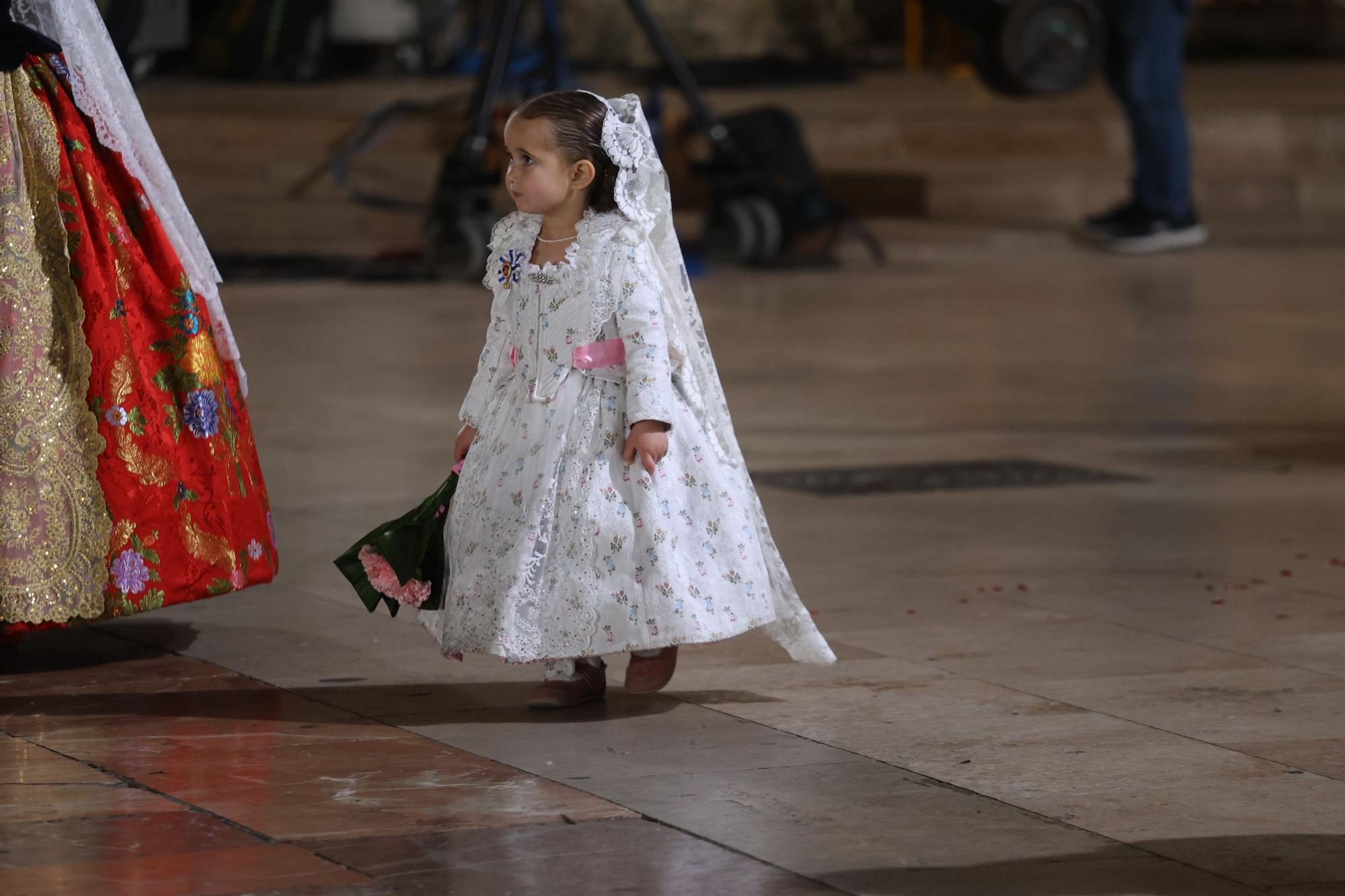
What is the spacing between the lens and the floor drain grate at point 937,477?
Result: 283 inches

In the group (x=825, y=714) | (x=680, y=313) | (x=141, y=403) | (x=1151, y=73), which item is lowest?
(x=825, y=714)

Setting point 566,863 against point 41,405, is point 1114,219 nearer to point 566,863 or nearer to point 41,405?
point 41,405

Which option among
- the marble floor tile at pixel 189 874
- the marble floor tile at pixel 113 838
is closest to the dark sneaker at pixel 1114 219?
the marble floor tile at pixel 113 838

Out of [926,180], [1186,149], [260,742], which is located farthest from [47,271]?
[926,180]

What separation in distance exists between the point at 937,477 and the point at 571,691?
3.11 meters

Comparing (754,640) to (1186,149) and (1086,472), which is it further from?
(1186,149)

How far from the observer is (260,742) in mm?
4156

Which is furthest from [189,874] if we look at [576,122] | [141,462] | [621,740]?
[576,122]

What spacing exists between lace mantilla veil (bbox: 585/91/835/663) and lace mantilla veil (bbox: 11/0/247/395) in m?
0.97

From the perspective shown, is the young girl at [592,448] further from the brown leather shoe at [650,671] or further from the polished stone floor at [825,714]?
the polished stone floor at [825,714]

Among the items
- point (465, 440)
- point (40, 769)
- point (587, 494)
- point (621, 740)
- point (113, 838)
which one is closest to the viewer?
point (113, 838)

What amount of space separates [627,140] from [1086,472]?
338 cm

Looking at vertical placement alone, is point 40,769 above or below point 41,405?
below

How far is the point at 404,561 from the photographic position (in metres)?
4.47
